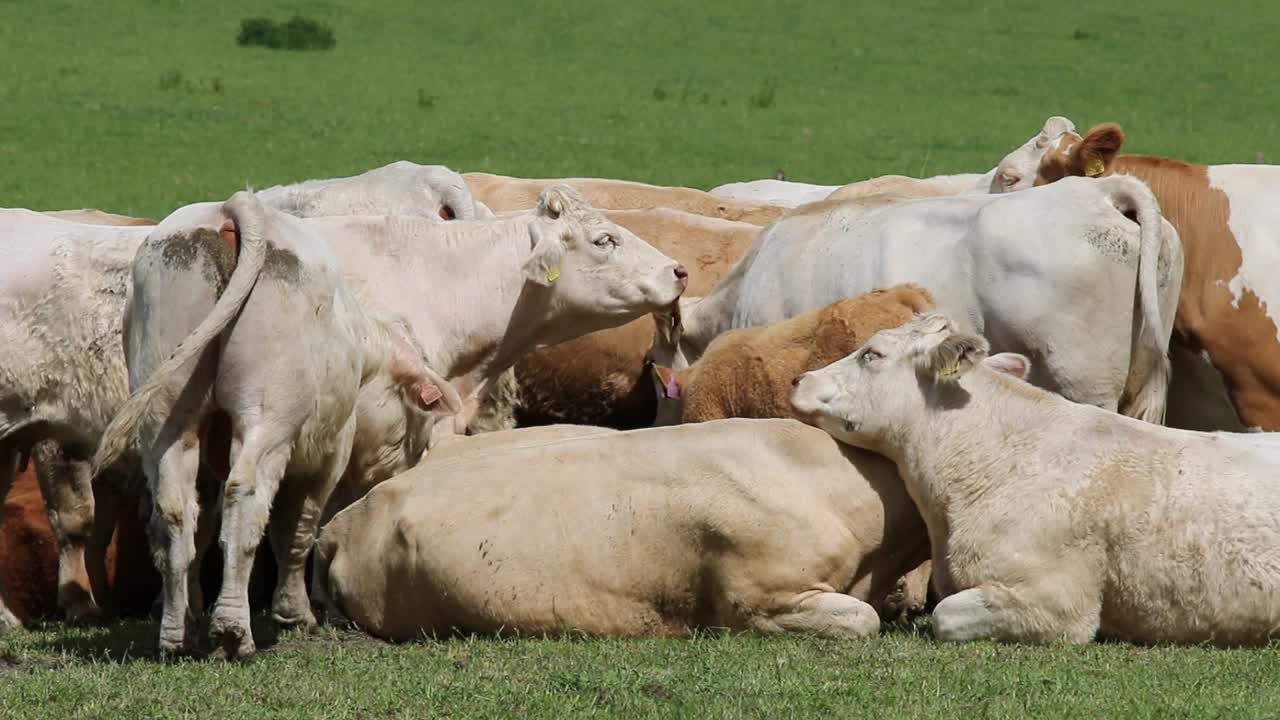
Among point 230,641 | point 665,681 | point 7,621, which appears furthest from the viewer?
point 7,621

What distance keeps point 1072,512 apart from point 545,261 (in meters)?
3.43

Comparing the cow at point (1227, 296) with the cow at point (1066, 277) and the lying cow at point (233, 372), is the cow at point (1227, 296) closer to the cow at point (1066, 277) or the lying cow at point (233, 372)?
the cow at point (1066, 277)

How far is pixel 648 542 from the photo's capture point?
7.21 meters

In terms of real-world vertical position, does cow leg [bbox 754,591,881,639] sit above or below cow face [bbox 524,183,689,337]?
below

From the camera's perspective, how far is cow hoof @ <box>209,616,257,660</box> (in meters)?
6.65

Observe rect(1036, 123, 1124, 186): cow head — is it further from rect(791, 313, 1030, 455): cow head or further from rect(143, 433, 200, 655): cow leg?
rect(143, 433, 200, 655): cow leg

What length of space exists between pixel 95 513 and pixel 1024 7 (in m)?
38.8

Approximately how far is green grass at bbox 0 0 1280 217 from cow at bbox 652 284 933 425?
14.9 m

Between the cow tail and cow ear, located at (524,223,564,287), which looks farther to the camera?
cow ear, located at (524,223,564,287)

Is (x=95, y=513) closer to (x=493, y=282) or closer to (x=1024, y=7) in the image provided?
(x=493, y=282)

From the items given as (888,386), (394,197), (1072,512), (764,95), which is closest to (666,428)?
(888,386)

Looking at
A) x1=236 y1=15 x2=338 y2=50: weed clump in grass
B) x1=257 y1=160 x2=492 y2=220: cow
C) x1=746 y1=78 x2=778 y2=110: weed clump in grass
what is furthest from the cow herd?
x1=236 y1=15 x2=338 y2=50: weed clump in grass

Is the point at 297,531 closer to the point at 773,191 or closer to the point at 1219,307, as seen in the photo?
the point at 1219,307

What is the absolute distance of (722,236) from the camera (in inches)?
465
